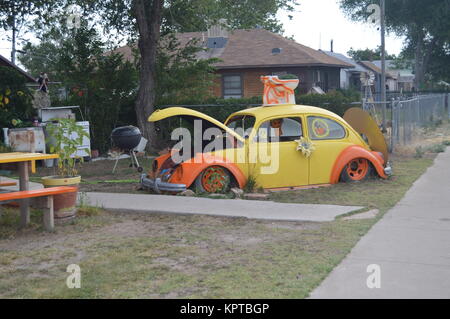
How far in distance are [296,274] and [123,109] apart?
46.5 feet

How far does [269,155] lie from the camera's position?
10.6m

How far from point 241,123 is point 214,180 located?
7.32 feet

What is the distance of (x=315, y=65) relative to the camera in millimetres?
28391

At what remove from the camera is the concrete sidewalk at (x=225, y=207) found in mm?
8453

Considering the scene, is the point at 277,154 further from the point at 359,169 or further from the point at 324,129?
the point at 359,169

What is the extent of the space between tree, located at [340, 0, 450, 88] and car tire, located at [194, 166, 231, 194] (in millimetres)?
36417

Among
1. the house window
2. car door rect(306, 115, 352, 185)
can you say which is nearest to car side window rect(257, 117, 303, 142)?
car door rect(306, 115, 352, 185)

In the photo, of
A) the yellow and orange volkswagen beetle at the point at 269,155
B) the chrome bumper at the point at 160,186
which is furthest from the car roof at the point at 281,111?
the chrome bumper at the point at 160,186

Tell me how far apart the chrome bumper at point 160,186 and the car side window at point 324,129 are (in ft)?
8.88

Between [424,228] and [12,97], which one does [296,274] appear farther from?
[12,97]

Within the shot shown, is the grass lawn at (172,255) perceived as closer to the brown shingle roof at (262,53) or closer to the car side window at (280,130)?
the car side window at (280,130)

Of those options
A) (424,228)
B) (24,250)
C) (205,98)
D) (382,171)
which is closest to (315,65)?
(205,98)

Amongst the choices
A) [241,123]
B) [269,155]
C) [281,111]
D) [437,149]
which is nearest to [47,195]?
[269,155]

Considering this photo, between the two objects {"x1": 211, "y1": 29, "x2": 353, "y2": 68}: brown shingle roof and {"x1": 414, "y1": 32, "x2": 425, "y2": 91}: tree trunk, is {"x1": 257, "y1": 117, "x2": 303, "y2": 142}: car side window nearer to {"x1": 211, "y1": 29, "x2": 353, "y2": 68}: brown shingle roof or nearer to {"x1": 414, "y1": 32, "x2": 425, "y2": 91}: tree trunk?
{"x1": 211, "y1": 29, "x2": 353, "y2": 68}: brown shingle roof
